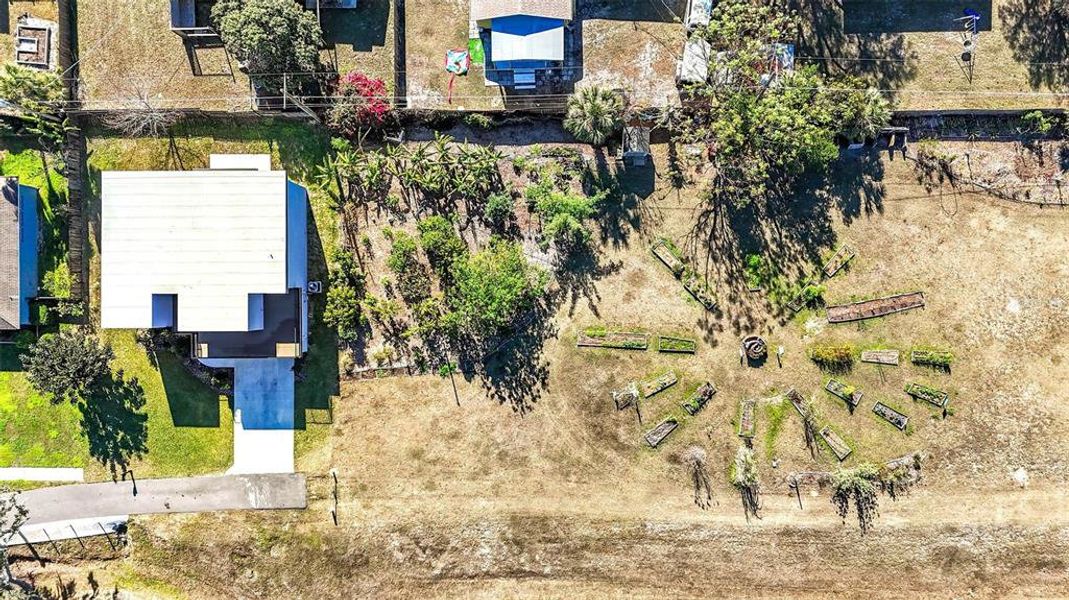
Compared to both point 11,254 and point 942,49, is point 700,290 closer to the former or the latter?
point 942,49

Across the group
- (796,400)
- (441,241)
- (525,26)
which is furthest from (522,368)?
(525,26)

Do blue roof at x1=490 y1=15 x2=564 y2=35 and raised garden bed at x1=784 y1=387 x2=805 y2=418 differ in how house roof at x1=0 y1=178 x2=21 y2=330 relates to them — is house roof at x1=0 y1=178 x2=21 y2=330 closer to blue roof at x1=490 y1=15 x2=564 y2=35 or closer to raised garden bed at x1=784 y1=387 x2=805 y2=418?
blue roof at x1=490 y1=15 x2=564 y2=35

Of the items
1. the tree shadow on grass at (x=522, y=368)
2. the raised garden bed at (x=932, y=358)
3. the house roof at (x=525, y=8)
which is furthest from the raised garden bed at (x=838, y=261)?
the house roof at (x=525, y=8)

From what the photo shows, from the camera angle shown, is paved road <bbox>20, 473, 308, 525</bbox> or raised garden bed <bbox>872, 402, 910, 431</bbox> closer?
raised garden bed <bbox>872, 402, 910, 431</bbox>

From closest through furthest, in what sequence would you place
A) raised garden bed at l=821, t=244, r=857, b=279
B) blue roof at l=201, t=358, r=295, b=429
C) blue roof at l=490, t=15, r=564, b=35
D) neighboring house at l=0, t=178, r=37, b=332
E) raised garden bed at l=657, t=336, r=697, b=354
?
1. blue roof at l=490, t=15, r=564, b=35
2. neighboring house at l=0, t=178, r=37, b=332
3. raised garden bed at l=821, t=244, r=857, b=279
4. raised garden bed at l=657, t=336, r=697, b=354
5. blue roof at l=201, t=358, r=295, b=429

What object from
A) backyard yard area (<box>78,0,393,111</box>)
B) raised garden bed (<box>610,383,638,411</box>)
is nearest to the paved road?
raised garden bed (<box>610,383,638,411</box>)

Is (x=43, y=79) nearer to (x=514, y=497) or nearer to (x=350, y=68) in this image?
(x=350, y=68)

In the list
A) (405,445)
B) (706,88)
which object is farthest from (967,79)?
(405,445)
